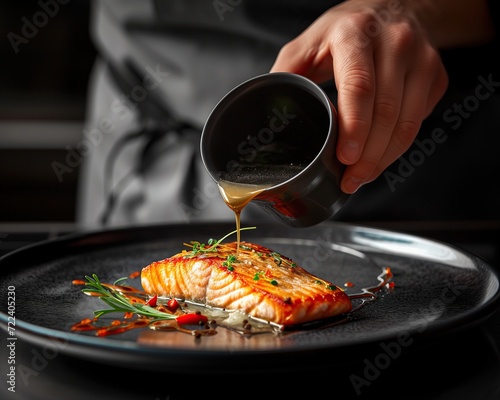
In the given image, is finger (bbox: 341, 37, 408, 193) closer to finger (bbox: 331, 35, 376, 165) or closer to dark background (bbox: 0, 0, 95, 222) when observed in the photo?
finger (bbox: 331, 35, 376, 165)

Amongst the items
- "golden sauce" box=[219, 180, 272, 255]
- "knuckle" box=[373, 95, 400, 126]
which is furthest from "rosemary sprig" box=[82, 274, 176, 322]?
"knuckle" box=[373, 95, 400, 126]

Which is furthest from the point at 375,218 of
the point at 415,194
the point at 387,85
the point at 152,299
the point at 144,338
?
the point at 144,338

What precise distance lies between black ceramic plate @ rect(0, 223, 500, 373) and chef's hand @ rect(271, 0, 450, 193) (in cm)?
36

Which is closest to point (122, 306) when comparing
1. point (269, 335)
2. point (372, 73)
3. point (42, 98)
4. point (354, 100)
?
point (269, 335)

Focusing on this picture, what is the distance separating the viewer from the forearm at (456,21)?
2.39 meters

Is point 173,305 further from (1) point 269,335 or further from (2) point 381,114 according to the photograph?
(2) point 381,114

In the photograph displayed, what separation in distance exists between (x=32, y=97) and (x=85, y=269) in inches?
165

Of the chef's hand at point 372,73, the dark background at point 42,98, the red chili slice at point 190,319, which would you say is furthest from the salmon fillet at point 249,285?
the dark background at point 42,98

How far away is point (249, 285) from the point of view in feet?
5.74

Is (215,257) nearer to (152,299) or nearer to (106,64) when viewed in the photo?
(152,299)

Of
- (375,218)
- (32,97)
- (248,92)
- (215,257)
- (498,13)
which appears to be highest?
(498,13)

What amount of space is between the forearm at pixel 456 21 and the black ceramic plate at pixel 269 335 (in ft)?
2.46

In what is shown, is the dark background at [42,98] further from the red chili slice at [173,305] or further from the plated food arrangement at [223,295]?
the red chili slice at [173,305]

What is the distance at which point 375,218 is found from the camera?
293cm
